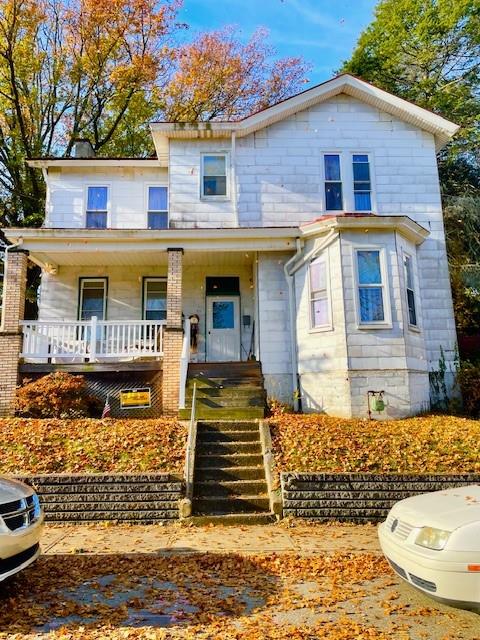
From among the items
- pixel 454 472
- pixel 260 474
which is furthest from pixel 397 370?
pixel 260 474

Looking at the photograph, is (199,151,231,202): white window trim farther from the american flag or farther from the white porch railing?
the american flag

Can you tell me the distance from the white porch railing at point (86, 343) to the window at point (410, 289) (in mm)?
6372

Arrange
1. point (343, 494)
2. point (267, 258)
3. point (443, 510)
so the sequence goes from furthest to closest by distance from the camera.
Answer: point (267, 258), point (343, 494), point (443, 510)

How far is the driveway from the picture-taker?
13.1ft

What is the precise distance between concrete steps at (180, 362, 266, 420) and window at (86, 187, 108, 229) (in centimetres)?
603

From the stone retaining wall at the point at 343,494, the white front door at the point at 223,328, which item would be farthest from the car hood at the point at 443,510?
the white front door at the point at 223,328

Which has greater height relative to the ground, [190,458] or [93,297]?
[93,297]

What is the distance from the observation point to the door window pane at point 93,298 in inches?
589

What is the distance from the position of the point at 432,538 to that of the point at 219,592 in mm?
2140

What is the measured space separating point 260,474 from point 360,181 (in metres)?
9.93

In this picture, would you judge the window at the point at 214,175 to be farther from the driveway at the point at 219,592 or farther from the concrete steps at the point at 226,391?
the driveway at the point at 219,592

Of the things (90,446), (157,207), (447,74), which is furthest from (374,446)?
(447,74)

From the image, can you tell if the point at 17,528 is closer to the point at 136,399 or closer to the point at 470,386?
the point at 136,399

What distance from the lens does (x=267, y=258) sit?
13.5 m
